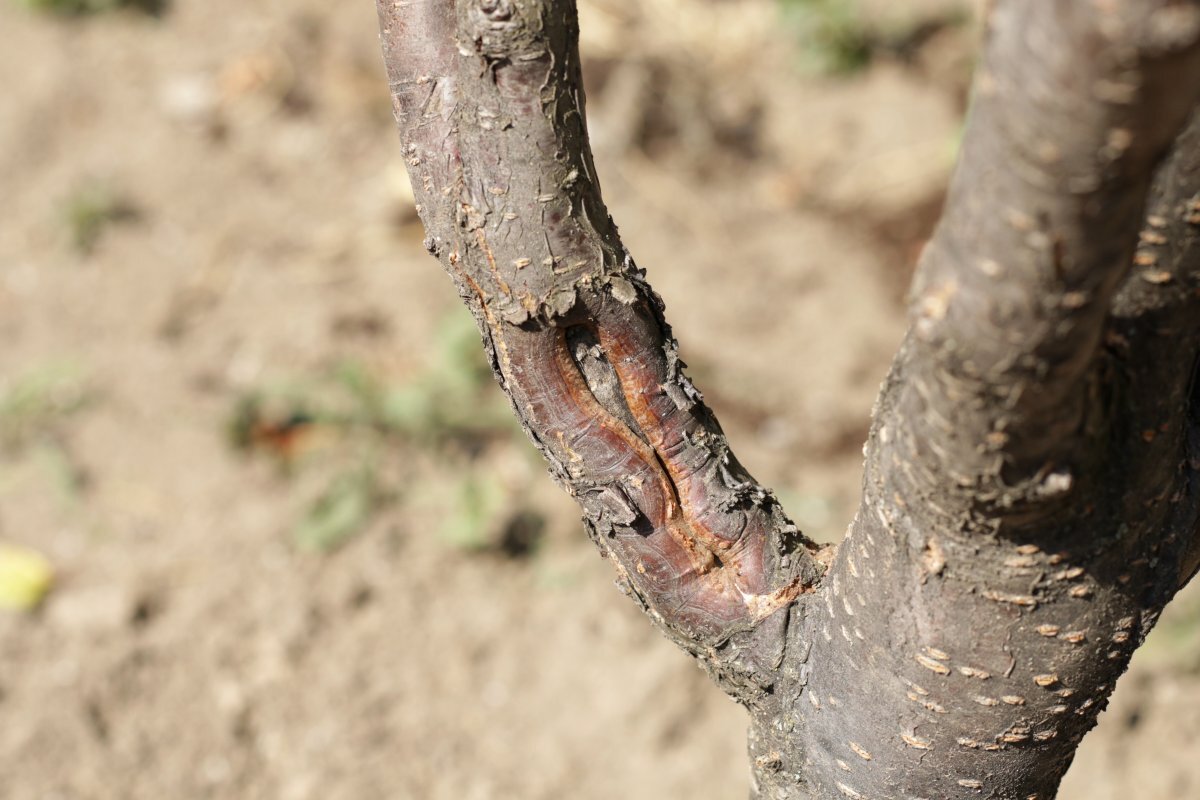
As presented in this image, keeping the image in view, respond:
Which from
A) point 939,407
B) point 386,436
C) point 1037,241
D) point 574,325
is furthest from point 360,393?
point 1037,241

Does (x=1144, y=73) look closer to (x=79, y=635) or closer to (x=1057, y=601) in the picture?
(x=1057, y=601)

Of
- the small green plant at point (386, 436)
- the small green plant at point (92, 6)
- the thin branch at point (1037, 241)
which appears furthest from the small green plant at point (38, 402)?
the thin branch at point (1037, 241)

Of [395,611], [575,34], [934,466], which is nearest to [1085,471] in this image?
[934,466]

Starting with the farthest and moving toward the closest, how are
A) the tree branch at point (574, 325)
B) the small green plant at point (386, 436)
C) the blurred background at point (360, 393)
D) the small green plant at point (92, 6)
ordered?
the small green plant at point (92, 6) → the small green plant at point (386, 436) → the blurred background at point (360, 393) → the tree branch at point (574, 325)

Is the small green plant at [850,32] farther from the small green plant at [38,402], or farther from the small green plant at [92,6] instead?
the small green plant at [38,402]

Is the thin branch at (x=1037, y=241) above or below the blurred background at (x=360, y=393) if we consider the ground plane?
below

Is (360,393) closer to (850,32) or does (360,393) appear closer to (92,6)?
(92,6)

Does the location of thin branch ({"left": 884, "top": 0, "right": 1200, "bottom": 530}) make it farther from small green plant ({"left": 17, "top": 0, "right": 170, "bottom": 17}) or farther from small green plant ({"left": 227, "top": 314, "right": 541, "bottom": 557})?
small green plant ({"left": 17, "top": 0, "right": 170, "bottom": 17})
